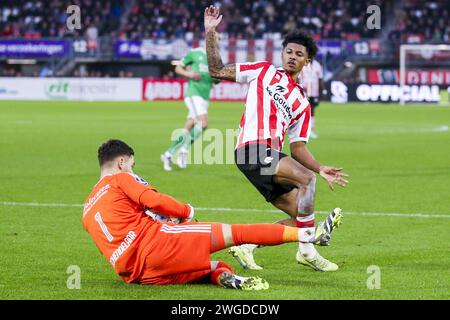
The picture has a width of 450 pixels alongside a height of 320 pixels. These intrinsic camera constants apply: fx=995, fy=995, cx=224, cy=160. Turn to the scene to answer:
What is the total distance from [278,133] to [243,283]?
160cm

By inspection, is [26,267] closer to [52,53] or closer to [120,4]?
[52,53]

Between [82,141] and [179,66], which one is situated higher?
[179,66]

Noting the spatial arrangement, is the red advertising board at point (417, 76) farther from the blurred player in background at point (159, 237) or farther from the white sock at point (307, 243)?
the blurred player in background at point (159, 237)

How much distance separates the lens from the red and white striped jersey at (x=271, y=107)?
336 inches

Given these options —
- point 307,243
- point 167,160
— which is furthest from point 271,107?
point 167,160

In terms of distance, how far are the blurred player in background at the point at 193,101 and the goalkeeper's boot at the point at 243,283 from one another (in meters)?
10.6

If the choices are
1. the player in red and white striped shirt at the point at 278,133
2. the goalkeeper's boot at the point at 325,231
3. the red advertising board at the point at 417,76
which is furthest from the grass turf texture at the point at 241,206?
the red advertising board at the point at 417,76

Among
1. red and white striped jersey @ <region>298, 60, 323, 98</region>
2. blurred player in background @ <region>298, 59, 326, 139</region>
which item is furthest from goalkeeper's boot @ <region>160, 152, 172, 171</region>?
red and white striped jersey @ <region>298, 60, 323, 98</region>

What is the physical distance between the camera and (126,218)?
300 inches

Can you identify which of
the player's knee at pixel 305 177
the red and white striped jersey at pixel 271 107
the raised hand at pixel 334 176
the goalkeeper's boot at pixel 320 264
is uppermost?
the red and white striped jersey at pixel 271 107

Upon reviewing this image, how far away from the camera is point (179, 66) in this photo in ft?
61.2
